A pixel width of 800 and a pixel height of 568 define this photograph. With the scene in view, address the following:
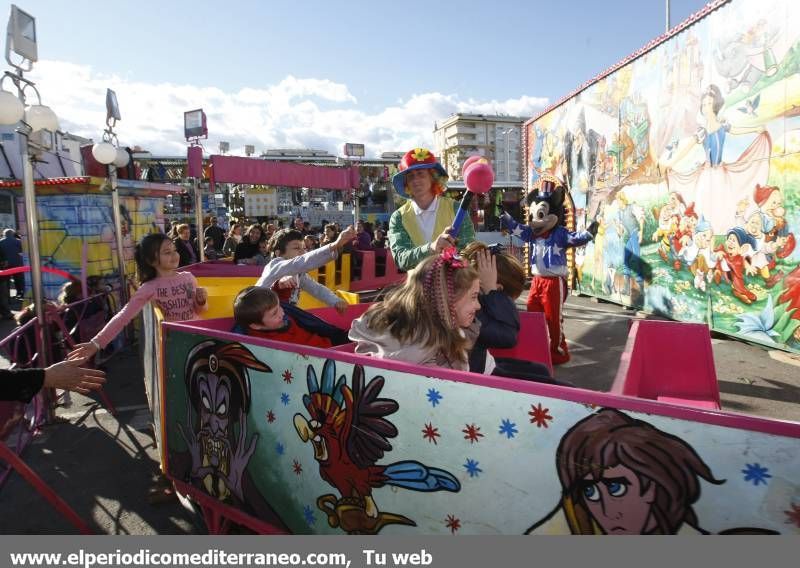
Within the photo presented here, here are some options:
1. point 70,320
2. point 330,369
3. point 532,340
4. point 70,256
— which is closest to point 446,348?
point 330,369

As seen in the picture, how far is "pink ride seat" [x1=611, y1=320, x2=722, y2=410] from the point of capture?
3.15m

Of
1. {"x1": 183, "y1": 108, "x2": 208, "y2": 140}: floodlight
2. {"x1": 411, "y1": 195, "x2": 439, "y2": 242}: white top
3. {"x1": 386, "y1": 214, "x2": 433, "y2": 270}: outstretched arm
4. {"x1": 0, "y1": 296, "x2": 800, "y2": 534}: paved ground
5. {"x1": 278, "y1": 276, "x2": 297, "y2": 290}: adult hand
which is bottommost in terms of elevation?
{"x1": 0, "y1": 296, "x2": 800, "y2": 534}: paved ground

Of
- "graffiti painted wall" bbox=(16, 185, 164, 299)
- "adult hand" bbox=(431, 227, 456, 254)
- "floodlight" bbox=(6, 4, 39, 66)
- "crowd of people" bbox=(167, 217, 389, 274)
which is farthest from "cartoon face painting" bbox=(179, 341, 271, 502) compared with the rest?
"graffiti painted wall" bbox=(16, 185, 164, 299)

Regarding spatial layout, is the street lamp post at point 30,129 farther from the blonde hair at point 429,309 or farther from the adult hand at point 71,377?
the blonde hair at point 429,309

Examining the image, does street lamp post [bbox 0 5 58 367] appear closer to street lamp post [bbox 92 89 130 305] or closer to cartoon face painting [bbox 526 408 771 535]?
street lamp post [bbox 92 89 130 305]

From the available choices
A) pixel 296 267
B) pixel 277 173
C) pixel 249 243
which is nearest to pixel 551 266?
pixel 296 267

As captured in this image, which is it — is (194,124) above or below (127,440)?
above

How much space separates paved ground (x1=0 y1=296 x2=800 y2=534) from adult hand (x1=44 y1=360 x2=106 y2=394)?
1.00 metres

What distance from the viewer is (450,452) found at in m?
1.67

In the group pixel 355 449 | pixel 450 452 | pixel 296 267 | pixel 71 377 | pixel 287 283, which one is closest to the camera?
pixel 450 452

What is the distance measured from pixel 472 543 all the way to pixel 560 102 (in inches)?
403

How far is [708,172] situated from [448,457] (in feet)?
21.2

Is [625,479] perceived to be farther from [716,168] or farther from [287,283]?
[716,168]

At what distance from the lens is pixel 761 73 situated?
5641 millimetres
